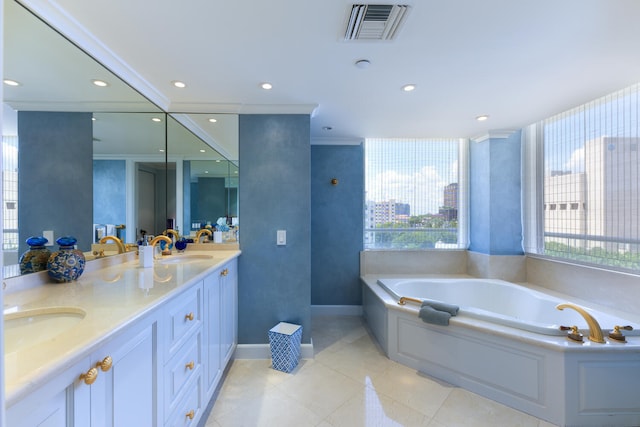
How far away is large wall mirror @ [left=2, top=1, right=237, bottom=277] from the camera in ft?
4.14

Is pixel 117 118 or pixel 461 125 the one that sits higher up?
pixel 461 125

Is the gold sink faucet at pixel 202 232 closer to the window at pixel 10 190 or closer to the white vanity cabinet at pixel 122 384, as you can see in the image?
the window at pixel 10 190

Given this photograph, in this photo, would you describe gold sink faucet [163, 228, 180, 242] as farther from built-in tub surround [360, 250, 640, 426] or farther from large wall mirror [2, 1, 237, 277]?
built-in tub surround [360, 250, 640, 426]

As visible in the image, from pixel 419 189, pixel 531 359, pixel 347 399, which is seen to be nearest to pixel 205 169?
pixel 347 399

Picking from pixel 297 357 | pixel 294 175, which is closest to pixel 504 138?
pixel 294 175

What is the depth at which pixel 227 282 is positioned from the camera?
217cm

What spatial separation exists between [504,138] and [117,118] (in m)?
3.82

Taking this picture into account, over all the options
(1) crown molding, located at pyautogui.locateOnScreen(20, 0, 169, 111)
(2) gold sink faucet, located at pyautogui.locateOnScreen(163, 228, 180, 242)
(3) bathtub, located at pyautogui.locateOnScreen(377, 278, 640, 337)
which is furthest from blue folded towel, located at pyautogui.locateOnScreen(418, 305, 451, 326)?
(1) crown molding, located at pyautogui.locateOnScreen(20, 0, 169, 111)

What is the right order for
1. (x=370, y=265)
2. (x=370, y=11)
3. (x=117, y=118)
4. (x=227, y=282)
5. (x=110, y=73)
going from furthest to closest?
(x=370, y=265), (x=227, y=282), (x=117, y=118), (x=110, y=73), (x=370, y=11)

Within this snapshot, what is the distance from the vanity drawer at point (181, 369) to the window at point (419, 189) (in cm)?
261

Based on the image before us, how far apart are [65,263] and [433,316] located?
2367 mm

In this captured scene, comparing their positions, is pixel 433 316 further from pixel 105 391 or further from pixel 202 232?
pixel 202 232

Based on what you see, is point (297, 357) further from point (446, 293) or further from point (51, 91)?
point (51, 91)

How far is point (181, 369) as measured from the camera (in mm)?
1387
